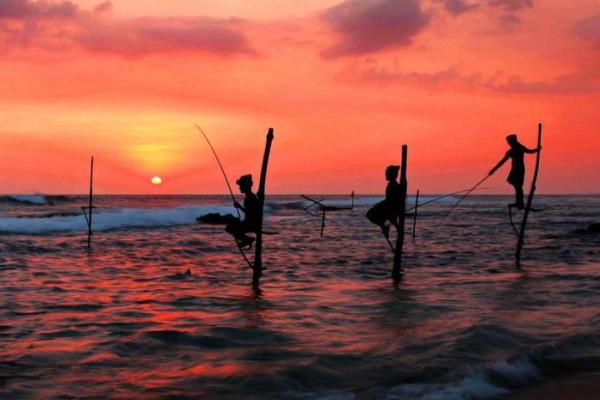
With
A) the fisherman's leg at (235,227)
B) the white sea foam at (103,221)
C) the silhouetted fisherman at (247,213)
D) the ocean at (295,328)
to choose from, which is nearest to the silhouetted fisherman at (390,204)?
the ocean at (295,328)

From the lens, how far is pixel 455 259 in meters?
19.5

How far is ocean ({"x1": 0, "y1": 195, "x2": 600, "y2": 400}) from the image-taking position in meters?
6.80

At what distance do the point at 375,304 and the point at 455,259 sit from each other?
28.9 feet

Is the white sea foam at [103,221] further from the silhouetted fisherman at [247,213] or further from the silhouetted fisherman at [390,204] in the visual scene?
the silhouetted fisherman at [390,204]

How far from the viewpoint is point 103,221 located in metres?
40.0

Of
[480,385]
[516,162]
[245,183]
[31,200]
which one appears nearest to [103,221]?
[245,183]

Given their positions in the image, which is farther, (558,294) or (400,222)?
(400,222)

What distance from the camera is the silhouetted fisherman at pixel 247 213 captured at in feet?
40.1

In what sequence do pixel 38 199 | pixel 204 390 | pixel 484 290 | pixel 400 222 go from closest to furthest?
1. pixel 204 390
2. pixel 484 290
3. pixel 400 222
4. pixel 38 199

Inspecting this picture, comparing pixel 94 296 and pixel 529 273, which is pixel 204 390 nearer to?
pixel 94 296

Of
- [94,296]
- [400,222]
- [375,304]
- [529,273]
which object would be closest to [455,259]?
[529,273]

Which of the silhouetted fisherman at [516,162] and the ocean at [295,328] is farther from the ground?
the silhouetted fisherman at [516,162]

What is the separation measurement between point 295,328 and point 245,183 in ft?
12.6

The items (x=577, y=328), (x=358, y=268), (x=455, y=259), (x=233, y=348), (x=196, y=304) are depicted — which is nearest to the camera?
(x=233, y=348)
